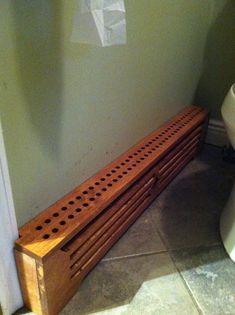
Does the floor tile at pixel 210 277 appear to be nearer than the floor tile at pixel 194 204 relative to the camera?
Yes

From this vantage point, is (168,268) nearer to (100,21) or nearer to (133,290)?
(133,290)

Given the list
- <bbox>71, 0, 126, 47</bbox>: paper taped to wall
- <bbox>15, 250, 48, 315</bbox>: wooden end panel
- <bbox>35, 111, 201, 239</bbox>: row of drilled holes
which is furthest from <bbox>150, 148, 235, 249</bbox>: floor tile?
<bbox>71, 0, 126, 47</bbox>: paper taped to wall

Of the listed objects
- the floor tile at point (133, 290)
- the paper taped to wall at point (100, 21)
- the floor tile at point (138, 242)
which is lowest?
the floor tile at point (133, 290)

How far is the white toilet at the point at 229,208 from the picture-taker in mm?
698

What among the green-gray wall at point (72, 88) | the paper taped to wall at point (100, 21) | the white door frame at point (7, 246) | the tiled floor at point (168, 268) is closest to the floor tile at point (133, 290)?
the tiled floor at point (168, 268)

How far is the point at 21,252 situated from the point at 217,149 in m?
0.96

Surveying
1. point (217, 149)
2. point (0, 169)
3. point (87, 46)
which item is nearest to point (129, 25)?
point (87, 46)

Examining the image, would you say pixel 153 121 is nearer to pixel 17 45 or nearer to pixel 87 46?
pixel 87 46

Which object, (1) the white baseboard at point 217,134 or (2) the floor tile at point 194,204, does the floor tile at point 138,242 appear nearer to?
(2) the floor tile at point 194,204

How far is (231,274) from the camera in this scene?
73cm

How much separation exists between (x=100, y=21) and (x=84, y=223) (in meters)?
0.37

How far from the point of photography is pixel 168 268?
743 mm

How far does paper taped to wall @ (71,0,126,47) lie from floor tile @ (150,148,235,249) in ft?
1.82

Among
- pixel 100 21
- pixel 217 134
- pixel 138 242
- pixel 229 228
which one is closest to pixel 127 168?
pixel 138 242
